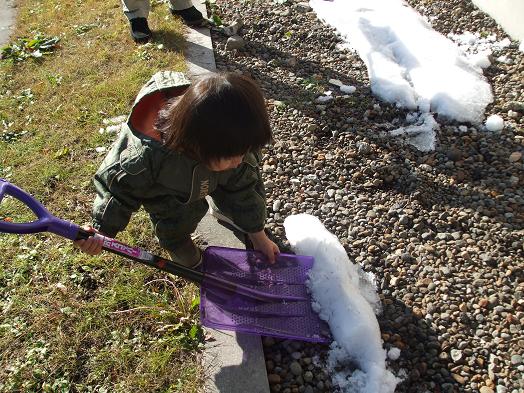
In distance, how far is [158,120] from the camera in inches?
63.2

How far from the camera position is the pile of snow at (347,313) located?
179cm

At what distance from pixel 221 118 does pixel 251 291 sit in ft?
2.97

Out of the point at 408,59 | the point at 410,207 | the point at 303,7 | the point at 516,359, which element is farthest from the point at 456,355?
the point at 303,7

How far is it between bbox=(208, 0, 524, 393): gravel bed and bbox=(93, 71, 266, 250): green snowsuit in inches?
25.3

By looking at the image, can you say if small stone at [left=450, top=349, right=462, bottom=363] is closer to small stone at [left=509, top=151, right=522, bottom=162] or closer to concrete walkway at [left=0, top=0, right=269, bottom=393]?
concrete walkway at [left=0, top=0, right=269, bottom=393]

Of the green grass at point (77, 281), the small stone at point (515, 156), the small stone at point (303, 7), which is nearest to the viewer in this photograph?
the green grass at point (77, 281)

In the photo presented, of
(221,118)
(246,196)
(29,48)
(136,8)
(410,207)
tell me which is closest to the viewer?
(221,118)

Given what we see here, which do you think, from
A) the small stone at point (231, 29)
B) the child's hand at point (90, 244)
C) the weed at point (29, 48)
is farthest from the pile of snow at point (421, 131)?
the weed at point (29, 48)

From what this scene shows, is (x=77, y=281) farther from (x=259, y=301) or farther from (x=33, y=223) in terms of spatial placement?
(x=259, y=301)

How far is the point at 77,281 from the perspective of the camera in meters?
2.21

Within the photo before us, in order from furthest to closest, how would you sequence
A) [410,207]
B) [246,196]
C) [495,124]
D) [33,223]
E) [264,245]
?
[495,124] → [410,207] → [264,245] → [246,196] → [33,223]

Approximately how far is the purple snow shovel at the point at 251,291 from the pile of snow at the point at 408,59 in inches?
63.3

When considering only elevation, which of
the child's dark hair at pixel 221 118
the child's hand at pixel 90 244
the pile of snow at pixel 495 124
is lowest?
the child's hand at pixel 90 244

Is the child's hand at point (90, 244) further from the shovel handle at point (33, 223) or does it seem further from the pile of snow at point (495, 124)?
the pile of snow at point (495, 124)
